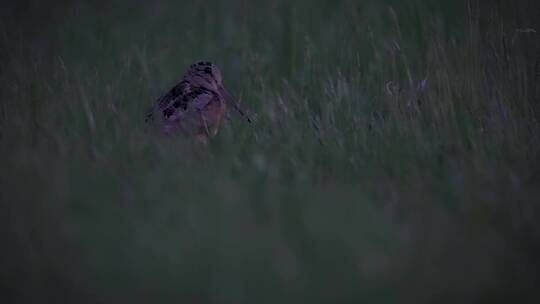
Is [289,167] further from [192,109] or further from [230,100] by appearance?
[230,100]

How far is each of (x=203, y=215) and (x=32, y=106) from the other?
2.72 metres

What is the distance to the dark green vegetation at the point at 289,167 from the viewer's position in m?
3.12

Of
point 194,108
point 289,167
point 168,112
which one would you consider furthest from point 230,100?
point 289,167

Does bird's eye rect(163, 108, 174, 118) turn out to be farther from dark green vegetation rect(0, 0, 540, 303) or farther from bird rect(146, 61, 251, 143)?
dark green vegetation rect(0, 0, 540, 303)

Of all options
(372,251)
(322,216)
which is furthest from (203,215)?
(372,251)

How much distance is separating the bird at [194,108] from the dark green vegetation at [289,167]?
7.7 inches

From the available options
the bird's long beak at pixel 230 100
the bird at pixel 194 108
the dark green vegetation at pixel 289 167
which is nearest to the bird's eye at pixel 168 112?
the bird at pixel 194 108

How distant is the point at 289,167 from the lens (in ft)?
14.9

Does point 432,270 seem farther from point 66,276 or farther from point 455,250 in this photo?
point 66,276

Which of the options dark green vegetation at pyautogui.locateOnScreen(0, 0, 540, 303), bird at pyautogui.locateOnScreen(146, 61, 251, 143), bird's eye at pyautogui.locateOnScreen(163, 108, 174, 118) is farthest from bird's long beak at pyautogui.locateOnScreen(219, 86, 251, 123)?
bird's eye at pyautogui.locateOnScreen(163, 108, 174, 118)

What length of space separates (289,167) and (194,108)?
129cm

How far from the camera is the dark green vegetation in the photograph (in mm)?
3125

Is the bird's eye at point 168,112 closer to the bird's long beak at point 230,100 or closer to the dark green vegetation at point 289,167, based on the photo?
the dark green vegetation at point 289,167

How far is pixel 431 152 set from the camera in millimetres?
4777
